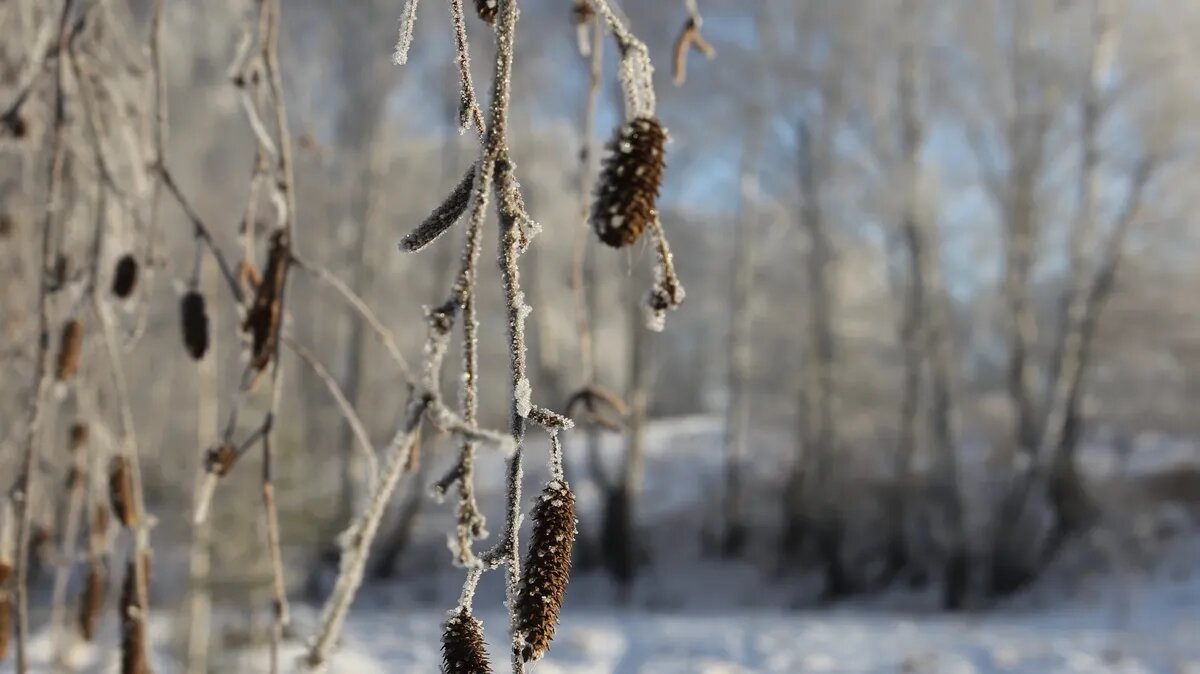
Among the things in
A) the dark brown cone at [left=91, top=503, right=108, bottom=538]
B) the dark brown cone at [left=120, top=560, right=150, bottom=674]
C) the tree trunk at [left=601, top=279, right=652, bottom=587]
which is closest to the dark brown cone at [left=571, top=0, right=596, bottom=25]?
the dark brown cone at [left=120, top=560, right=150, bottom=674]

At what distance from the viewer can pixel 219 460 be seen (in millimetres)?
824

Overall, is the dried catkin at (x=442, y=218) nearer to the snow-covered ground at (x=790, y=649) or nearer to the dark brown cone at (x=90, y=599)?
the dark brown cone at (x=90, y=599)

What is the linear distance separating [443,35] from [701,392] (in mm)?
13523

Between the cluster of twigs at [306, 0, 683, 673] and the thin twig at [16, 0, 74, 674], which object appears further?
the thin twig at [16, 0, 74, 674]

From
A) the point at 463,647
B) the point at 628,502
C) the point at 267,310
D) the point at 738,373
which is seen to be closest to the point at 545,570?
the point at 463,647

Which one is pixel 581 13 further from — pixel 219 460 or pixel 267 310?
pixel 219 460

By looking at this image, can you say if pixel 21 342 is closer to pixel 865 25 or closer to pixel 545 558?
pixel 545 558

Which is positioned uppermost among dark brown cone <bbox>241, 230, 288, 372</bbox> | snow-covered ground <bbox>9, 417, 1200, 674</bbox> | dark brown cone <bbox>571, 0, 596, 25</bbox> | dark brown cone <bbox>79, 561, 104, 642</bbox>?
snow-covered ground <bbox>9, 417, 1200, 674</bbox>

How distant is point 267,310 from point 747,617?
6.62 metres

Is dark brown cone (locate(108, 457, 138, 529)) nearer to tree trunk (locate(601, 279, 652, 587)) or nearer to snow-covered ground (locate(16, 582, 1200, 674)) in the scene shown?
snow-covered ground (locate(16, 582, 1200, 674))

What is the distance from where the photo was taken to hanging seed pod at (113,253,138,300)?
99cm

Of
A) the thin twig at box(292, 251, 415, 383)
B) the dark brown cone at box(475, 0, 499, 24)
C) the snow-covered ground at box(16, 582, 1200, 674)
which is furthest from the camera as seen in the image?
the snow-covered ground at box(16, 582, 1200, 674)

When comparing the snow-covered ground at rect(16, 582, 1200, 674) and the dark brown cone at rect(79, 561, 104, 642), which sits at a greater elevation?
the snow-covered ground at rect(16, 582, 1200, 674)

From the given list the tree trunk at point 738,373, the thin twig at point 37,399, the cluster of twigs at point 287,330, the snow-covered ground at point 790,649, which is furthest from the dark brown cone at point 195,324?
the tree trunk at point 738,373
